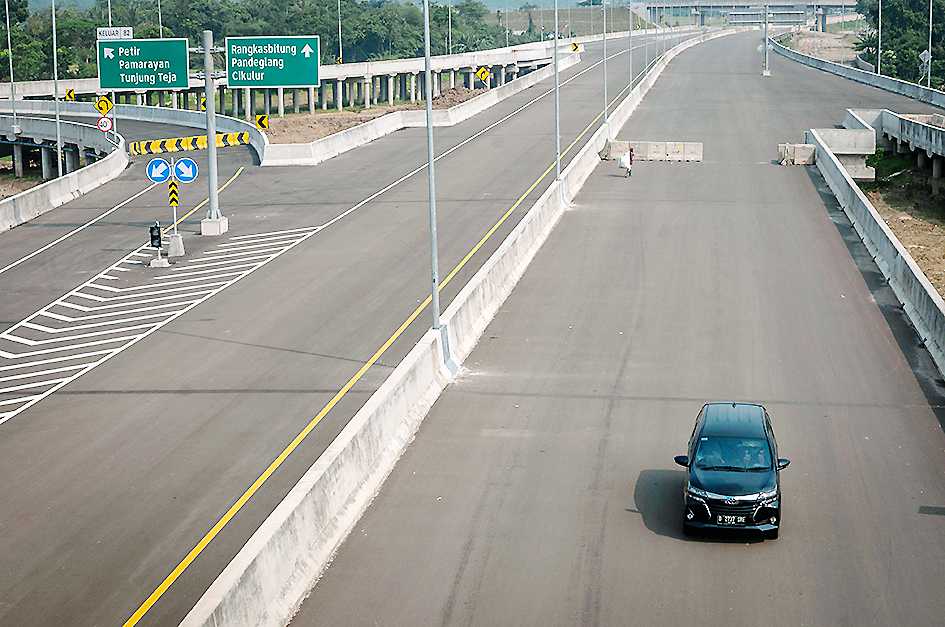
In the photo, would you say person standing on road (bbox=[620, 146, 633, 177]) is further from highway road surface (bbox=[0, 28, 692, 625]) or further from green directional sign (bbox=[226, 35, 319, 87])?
green directional sign (bbox=[226, 35, 319, 87])

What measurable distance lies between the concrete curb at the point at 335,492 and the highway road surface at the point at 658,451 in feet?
1.12

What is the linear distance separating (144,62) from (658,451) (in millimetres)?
34643

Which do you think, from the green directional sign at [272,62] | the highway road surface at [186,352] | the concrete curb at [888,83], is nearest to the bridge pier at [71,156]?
the highway road surface at [186,352]

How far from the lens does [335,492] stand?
17.9 meters

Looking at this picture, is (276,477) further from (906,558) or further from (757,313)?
(757,313)

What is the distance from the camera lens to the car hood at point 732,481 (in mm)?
17516

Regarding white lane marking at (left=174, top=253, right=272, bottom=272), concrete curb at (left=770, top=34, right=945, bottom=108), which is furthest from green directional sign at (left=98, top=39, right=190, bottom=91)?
concrete curb at (left=770, top=34, right=945, bottom=108)

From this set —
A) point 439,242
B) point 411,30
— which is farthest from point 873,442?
point 411,30

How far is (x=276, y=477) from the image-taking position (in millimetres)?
19891

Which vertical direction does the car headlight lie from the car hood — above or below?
→ below

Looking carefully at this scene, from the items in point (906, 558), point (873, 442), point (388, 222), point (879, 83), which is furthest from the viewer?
point (879, 83)

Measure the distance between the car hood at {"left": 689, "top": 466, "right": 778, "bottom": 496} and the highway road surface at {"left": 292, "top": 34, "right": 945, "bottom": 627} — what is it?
0.71 metres

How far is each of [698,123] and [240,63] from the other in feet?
95.0

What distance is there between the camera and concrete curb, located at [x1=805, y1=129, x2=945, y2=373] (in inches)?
1083
